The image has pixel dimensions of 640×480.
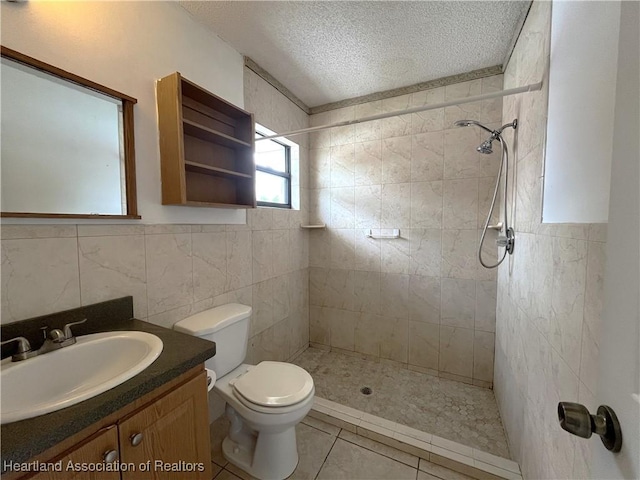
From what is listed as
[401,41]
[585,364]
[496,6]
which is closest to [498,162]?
[496,6]

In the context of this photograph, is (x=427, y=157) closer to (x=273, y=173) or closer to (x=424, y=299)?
(x=424, y=299)

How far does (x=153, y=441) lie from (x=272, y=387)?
23.8 inches

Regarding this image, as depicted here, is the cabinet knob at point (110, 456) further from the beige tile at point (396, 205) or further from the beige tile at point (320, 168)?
the beige tile at point (320, 168)

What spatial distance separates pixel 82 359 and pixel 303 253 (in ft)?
6.06

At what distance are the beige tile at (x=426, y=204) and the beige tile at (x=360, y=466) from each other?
164cm

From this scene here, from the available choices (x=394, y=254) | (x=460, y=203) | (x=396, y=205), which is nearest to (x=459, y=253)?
(x=460, y=203)

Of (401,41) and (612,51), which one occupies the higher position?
(401,41)

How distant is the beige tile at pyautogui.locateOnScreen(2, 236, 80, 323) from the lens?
90cm

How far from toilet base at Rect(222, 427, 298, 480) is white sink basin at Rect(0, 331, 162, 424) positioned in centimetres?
81

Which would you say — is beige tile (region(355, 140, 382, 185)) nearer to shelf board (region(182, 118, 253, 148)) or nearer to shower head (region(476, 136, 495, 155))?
shower head (region(476, 136, 495, 155))

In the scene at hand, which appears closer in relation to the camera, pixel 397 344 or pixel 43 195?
pixel 43 195

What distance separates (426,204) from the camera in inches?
87.0

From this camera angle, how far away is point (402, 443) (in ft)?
4.97

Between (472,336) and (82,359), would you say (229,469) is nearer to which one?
(82,359)
